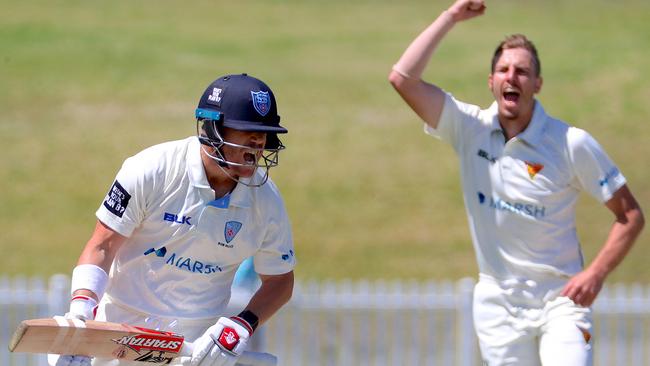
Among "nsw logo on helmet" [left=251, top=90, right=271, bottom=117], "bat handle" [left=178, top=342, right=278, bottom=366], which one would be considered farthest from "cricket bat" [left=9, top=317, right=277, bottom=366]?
"nsw logo on helmet" [left=251, top=90, right=271, bottom=117]

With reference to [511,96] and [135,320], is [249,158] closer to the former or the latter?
[135,320]

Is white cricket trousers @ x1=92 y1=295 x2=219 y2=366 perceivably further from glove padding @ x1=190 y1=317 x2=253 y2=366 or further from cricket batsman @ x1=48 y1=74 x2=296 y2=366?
glove padding @ x1=190 y1=317 x2=253 y2=366

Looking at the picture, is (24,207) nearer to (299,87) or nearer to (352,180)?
(352,180)

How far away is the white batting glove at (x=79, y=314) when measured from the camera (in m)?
4.51

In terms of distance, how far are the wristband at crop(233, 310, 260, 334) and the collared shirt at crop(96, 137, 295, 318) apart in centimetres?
23

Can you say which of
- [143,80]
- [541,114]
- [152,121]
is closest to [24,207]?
[152,121]

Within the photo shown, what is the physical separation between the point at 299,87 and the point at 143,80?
304 centimetres

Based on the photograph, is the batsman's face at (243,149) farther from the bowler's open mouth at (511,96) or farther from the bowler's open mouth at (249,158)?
the bowler's open mouth at (511,96)

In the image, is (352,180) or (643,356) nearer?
(643,356)

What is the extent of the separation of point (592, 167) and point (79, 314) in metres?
2.82

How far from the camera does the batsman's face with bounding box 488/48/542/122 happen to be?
617 centimetres

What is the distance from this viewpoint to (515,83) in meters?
6.16

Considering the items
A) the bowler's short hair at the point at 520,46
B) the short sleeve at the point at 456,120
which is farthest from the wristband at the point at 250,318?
the bowler's short hair at the point at 520,46

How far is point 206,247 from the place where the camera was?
200 inches
